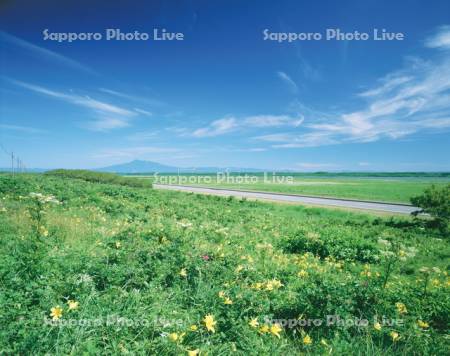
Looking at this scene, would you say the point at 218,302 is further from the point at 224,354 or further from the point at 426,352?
the point at 426,352

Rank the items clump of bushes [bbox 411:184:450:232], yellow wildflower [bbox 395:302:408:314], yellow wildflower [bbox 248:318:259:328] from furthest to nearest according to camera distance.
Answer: clump of bushes [bbox 411:184:450:232]
yellow wildflower [bbox 395:302:408:314]
yellow wildflower [bbox 248:318:259:328]

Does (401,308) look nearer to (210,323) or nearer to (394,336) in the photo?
(394,336)

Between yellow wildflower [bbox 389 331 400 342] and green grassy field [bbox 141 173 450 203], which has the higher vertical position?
yellow wildflower [bbox 389 331 400 342]

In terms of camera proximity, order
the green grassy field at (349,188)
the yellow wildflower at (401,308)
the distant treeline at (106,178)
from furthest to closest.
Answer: the green grassy field at (349,188)
the distant treeline at (106,178)
the yellow wildflower at (401,308)

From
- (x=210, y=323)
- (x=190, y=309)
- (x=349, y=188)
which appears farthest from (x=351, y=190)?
(x=210, y=323)

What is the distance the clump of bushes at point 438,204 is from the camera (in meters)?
14.0

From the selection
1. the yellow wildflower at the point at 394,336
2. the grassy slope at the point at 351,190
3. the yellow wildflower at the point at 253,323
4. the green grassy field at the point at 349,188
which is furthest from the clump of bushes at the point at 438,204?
the yellow wildflower at the point at 253,323

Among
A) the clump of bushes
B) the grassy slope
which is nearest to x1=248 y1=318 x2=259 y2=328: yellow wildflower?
the clump of bushes

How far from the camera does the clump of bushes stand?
13978mm

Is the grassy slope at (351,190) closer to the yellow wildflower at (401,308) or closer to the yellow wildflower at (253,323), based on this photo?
the yellow wildflower at (401,308)

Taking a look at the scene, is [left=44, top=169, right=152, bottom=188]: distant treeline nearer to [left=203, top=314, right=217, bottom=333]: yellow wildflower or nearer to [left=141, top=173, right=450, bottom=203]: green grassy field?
[left=141, top=173, right=450, bottom=203]: green grassy field

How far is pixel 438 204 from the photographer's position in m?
14.3

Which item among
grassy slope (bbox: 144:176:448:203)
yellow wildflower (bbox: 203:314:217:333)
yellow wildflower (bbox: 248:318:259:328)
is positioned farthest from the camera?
grassy slope (bbox: 144:176:448:203)

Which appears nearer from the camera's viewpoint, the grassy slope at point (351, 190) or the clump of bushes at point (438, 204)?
the clump of bushes at point (438, 204)
